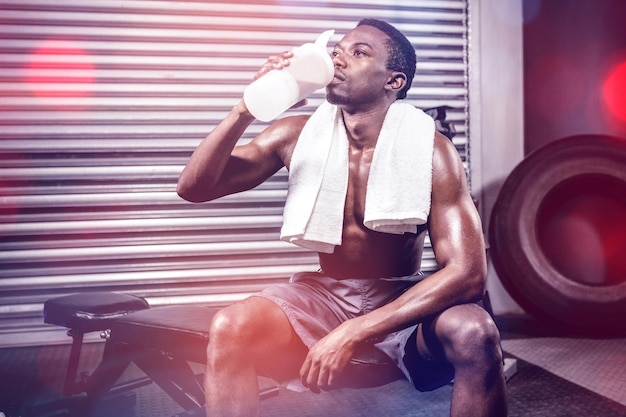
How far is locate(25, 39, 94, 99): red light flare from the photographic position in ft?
12.0

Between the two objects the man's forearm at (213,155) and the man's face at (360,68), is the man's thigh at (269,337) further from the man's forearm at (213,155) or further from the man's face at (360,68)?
the man's face at (360,68)

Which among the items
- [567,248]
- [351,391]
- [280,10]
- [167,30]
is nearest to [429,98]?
[280,10]

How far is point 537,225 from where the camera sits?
391cm

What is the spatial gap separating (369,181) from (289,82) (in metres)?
0.42

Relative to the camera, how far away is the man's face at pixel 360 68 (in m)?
2.00

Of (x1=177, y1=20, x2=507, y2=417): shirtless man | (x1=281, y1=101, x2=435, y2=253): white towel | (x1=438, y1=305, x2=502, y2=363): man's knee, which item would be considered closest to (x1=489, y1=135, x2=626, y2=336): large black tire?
(x1=177, y1=20, x2=507, y2=417): shirtless man

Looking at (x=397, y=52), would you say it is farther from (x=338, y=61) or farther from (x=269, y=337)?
(x=269, y=337)

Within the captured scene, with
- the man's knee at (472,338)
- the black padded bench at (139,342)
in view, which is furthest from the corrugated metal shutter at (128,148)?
the man's knee at (472,338)

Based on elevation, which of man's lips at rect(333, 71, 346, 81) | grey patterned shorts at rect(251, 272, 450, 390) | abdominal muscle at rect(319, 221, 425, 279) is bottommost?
grey patterned shorts at rect(251, 272, 450, 390)

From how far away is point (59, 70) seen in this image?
3672 mm

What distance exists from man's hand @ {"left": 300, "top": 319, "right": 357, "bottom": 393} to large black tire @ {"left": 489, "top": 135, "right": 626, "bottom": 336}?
2.51 m

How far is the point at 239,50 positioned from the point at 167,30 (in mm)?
472

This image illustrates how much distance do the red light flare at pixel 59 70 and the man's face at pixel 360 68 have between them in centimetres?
225

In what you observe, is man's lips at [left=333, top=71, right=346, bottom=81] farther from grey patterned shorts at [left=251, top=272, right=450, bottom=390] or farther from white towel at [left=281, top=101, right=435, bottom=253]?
grey patterned shorts at [left=251, top=272, right=450, bottom=390]
